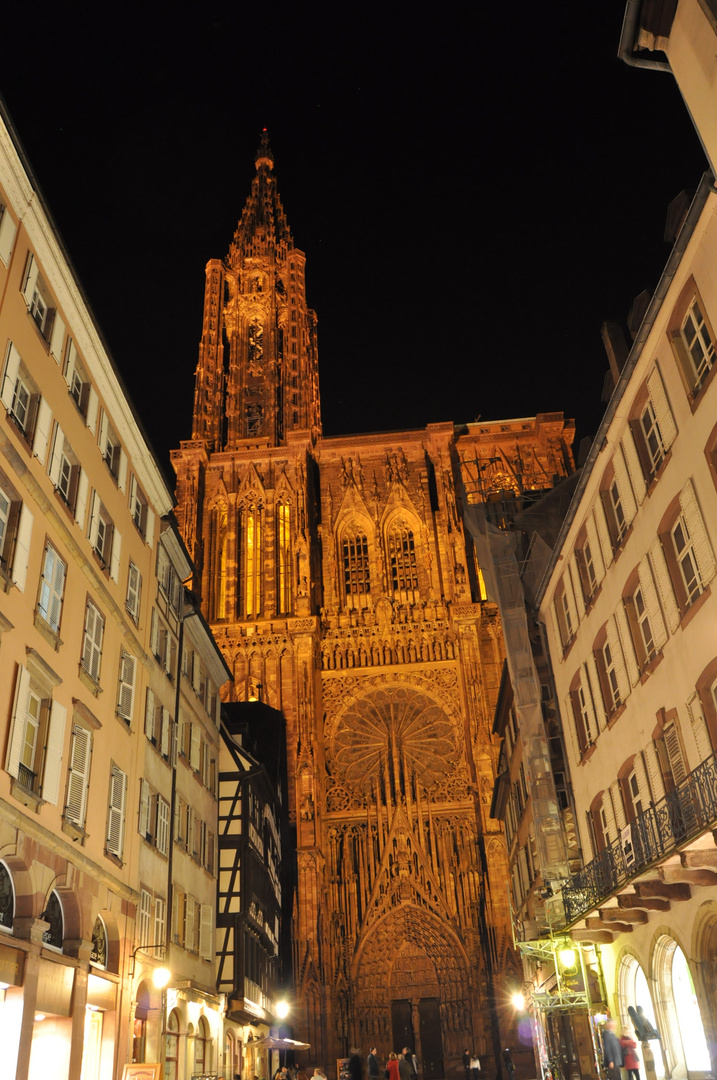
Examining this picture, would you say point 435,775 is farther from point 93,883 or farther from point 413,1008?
point 93,883

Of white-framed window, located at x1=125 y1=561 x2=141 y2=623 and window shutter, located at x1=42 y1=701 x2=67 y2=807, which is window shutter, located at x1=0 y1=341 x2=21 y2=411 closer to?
window shutter, located at x1=42 y1=701 x2=67 y2=807

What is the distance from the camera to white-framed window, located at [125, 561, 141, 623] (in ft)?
71.1

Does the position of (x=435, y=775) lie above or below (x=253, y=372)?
below

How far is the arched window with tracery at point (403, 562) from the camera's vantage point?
49031 mm

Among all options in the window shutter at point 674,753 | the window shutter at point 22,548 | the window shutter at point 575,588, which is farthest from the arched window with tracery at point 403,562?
the window shutter at point 22,548

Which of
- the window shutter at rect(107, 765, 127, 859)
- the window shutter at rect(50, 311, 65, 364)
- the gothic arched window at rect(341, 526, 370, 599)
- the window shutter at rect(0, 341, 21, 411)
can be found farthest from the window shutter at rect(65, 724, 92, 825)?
the gothic arched window at rect(341, 526, 370, 599)

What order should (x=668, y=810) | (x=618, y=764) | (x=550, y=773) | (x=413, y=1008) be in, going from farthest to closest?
1. (x=413, y=1008)
2. (x=550, y=773)
3. (x=618, y=764)
4. (x=668, y=810)

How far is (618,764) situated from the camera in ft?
64.7

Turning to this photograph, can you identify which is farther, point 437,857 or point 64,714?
point 437,857

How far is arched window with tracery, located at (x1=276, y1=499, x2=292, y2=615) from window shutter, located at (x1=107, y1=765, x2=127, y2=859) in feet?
90.9

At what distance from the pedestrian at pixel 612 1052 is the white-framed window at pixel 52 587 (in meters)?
11.4

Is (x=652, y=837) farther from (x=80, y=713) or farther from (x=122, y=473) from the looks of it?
(x=122, y=473)

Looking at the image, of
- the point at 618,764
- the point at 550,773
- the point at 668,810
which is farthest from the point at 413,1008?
the point at 668,810

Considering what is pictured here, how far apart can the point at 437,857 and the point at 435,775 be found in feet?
12.3
